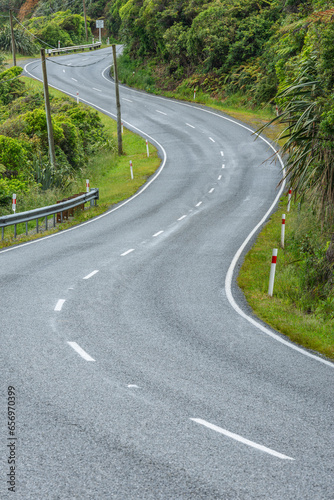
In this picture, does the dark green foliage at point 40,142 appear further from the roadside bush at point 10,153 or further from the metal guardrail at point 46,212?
the metal guardrail at point 46,212

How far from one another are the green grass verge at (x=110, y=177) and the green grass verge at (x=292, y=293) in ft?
24.9

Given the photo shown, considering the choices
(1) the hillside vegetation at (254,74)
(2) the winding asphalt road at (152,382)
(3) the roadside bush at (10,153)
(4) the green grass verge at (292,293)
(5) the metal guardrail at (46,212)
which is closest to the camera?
(2) the winding asphalt road at (152,382)

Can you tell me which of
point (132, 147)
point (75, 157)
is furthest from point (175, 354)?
point (132, 147)

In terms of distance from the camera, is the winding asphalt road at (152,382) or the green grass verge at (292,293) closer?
the winding asphalt road at (152,382)

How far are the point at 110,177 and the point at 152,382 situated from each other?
23.0 m

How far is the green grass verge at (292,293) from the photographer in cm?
895

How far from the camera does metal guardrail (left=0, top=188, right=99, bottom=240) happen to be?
655 inches

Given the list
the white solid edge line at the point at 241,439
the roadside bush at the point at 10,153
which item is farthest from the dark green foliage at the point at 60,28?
the white solid edge line at the point at 241,439

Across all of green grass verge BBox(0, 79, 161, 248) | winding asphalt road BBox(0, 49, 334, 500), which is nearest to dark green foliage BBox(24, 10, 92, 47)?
green grass verge BBox(0, 79, 161, 248)

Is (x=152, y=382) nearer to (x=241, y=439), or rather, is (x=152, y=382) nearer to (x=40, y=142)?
(x=241, y=439)

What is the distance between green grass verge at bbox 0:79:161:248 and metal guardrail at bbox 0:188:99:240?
48 centimetres

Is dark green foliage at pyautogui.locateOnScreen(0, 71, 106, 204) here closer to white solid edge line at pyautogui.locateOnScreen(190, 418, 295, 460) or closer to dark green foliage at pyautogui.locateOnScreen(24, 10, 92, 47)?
white solid edge line at pyautogui.locateOnScreen(190, 418, 295, 460)

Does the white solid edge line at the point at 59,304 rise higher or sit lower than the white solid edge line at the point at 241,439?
lower

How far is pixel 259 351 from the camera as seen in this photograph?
314 inches
